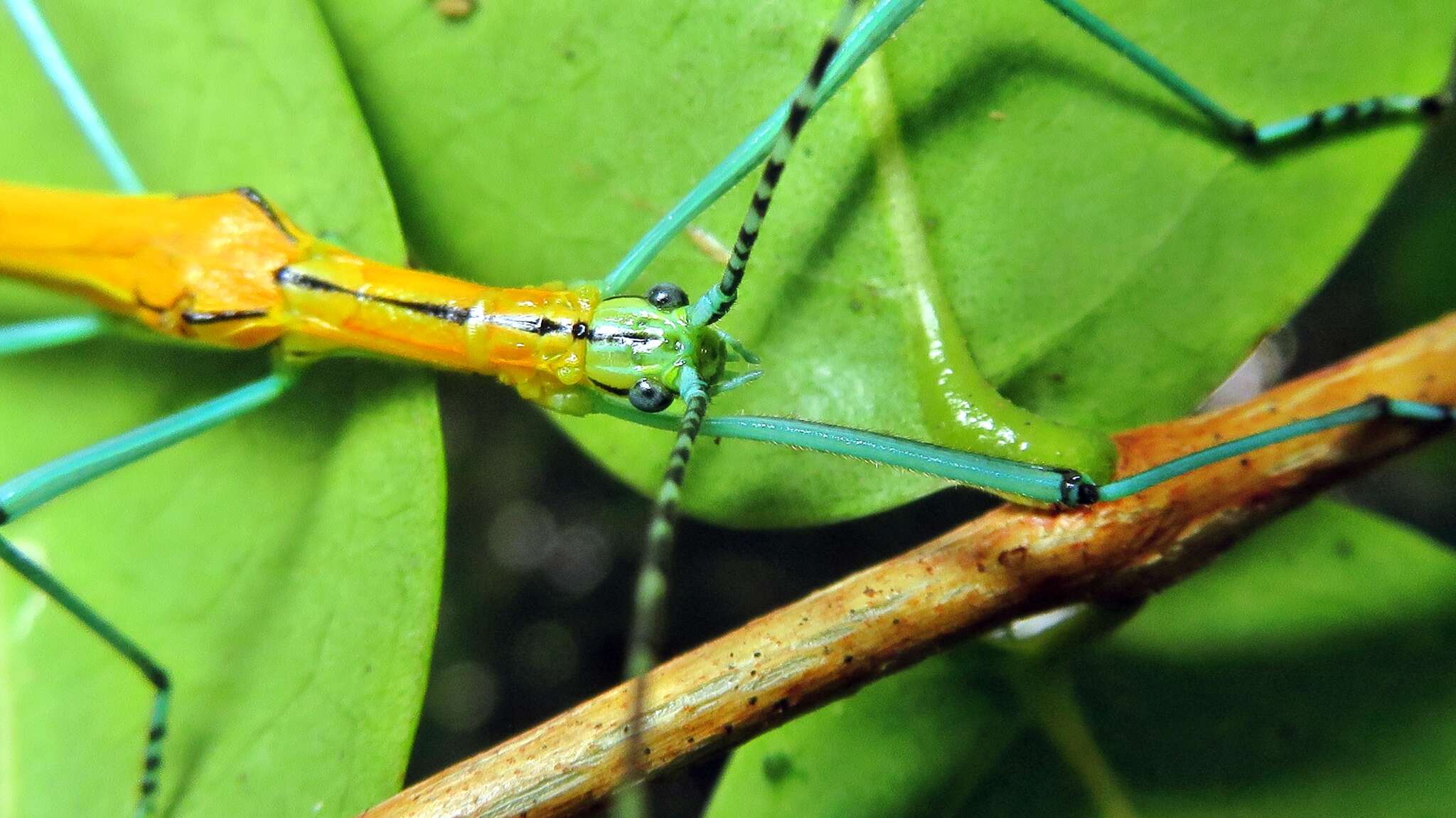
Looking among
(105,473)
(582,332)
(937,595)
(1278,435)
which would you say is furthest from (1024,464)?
(105,473)

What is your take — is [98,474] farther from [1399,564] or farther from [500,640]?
[1399,564]

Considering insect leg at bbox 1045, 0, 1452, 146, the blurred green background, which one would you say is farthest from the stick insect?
the blurred green background

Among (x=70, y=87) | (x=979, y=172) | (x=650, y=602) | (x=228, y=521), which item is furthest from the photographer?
(x=70, y=87)

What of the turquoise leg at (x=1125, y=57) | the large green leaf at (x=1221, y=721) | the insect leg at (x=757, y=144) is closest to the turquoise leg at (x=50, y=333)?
the insect leg at (x=757, y=144)

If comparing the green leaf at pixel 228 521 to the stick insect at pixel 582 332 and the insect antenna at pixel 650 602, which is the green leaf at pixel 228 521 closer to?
the stick insect at pixel 582 332

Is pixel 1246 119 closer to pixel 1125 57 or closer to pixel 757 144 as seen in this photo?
pixel 1125 57

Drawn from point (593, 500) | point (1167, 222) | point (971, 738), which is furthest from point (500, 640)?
point (1167, 222)

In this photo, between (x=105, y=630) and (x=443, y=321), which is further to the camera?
(x=443, y=321)
